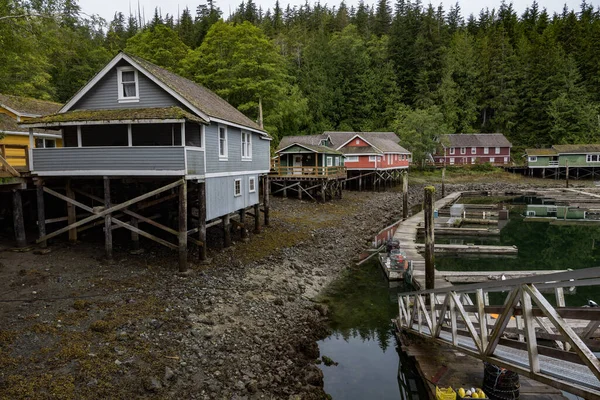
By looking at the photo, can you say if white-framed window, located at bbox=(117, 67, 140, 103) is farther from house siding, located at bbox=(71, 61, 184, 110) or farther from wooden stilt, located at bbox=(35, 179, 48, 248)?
wooden stilt, located at bbox=(35, 179, 48, 248)

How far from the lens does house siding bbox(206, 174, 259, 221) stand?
16.2m

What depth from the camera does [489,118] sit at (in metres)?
82.2

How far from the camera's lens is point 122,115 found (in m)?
14.6

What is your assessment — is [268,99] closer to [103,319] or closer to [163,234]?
[163,234]

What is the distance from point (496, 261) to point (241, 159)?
15869mm

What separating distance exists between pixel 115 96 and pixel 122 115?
207 centimetres

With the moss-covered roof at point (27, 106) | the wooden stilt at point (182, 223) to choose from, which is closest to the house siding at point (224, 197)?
the wooden stilt at point (182, 223)

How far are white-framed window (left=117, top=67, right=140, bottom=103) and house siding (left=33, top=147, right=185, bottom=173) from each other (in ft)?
9.22

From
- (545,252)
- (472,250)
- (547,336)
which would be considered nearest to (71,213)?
(547,336)

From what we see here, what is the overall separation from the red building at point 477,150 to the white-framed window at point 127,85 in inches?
2528

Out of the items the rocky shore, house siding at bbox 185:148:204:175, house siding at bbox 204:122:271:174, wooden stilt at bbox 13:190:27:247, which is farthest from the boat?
wooden stilt at bbox 13:190:27:247

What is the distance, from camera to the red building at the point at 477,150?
71000 millimetres

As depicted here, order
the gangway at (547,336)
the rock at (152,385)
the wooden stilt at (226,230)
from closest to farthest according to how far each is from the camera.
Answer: the gangway at (547,336), the rock at (152,385), the wooden stilt at (226,230)

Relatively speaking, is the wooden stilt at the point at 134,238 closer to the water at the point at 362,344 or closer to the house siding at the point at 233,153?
the house siding at the point at 233,153
